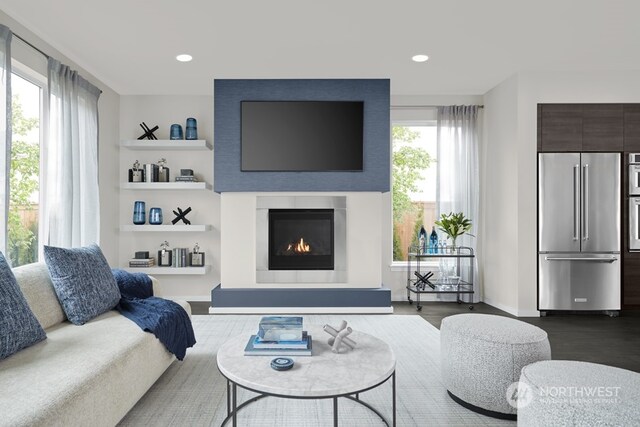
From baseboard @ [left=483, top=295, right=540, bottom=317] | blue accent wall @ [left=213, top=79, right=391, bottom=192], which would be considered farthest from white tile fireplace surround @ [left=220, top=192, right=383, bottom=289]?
baseboard @ [left=483, top=295, right=540, bottom=317]

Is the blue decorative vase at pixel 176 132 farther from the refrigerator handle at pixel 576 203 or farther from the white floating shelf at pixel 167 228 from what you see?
the refrigerator handle at pixel 576 203

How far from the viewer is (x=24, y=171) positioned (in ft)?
11.6

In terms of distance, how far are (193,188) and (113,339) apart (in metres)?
3.00

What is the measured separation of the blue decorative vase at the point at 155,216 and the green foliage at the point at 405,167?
298 cm

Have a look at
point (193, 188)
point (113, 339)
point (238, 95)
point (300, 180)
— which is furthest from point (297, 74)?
point (113, 339)

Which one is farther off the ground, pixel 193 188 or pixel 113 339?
pixel 193 188

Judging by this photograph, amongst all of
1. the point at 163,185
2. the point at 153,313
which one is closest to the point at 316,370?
the point at 153,313

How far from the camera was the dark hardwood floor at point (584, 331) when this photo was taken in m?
3.16

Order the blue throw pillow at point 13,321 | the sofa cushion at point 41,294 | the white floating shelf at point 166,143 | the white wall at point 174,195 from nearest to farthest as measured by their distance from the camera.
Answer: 1. the blue throw pillow at point 13,321
2. the sofa cushion at point 41,294
3. the white floating shelf at point 166,143
4. the white wall at point 174,195

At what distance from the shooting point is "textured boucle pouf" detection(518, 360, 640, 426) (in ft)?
4.69

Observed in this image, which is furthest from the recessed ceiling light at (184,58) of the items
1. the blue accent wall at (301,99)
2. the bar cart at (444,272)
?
the bar cart at (444,272)

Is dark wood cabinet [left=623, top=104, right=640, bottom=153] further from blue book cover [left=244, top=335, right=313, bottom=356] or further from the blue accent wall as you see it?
blue book cover [left=244, top=335, right=313, bottom=356]

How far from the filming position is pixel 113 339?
7.06ft

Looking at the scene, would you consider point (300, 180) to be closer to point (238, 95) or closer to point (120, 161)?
point (238, 95)
